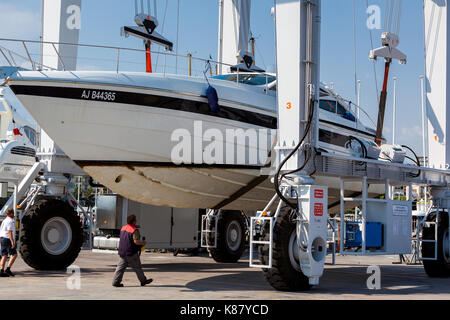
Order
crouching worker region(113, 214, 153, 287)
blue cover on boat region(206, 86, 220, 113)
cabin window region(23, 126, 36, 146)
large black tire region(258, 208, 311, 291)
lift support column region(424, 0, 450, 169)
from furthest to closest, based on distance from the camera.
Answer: cabin window region(23, 126, 36, 146), lift support column region(424, 0, 450, 169), blue cover on boat region(206, 86, 220, 113), crouching worker region(113, 214, 153, 287), large black tire region(258, 208, 311, 291)

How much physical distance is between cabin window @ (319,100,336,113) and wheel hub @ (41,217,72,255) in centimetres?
609

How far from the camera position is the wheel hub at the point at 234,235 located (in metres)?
16.8

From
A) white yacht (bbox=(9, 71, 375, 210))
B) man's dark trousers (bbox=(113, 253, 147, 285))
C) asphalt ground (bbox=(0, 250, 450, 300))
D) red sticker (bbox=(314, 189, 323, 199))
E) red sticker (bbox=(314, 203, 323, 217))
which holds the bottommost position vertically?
asphalt ground (bbox=(0, 250, 450, 300))

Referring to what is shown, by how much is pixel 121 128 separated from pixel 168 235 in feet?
17.3

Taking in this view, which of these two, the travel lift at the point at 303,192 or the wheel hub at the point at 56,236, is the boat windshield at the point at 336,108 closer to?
the travel lift at the point at 303,192

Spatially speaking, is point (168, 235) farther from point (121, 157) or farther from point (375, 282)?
point (375, 282)

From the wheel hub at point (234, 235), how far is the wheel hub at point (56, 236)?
208 inches

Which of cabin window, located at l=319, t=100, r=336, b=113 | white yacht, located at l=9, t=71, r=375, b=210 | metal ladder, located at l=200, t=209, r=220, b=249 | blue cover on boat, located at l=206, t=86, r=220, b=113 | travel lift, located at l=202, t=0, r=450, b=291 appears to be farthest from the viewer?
metal ladder, located at l=200, t=209, r=220, b=249

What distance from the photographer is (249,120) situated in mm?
11594

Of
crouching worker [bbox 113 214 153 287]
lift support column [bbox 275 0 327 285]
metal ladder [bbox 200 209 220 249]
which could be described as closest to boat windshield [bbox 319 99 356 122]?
lift support column [bbox 275 0 327 285]

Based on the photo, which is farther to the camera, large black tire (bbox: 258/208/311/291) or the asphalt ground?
large black tire (bbox: 258/208/311/291)

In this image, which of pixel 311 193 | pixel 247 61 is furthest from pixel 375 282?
pixel 247 61

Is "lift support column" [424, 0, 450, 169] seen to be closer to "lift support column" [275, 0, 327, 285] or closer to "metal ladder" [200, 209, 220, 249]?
"lift support column" [275, 0, 327, 285]

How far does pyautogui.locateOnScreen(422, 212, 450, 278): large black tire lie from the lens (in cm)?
1236
